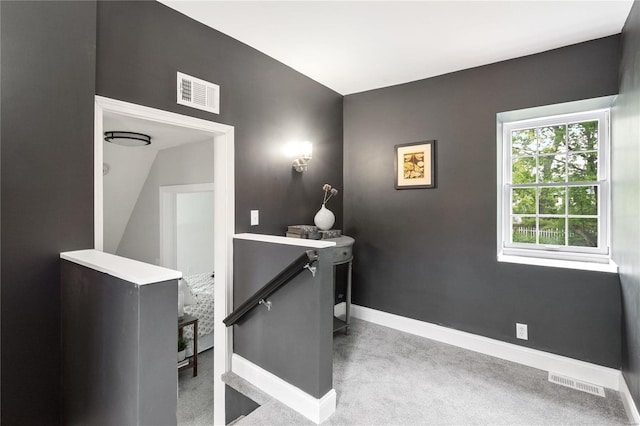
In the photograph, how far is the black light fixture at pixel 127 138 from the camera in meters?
3.23

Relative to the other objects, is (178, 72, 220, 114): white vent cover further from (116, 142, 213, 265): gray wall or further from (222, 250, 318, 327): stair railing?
(116, 142, 213, 265): gray wall

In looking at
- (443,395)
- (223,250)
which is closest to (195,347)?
(223,250)

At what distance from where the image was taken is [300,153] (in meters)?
2.88

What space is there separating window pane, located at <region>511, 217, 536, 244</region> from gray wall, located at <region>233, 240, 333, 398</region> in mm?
2026

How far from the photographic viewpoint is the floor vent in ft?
7.13

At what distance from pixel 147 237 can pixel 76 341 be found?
343cm

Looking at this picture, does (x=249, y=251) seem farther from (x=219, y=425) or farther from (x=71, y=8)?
(x=71, y=8)

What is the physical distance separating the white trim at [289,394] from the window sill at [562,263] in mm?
1935

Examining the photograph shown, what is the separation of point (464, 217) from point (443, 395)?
1.54 meters

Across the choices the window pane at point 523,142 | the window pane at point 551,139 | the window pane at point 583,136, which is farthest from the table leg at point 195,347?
the window pane at point 583,136

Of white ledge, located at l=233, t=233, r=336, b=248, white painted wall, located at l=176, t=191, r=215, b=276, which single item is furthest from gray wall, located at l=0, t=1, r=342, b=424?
white painted wall, located at l=176, t=191, r=215, b=276

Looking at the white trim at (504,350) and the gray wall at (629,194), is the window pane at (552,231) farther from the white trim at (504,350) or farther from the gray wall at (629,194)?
the white trim at (504,350)

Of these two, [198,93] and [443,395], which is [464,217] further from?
[198,93]

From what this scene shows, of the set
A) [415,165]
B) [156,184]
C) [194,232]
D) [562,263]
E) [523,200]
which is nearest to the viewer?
[562,263]
